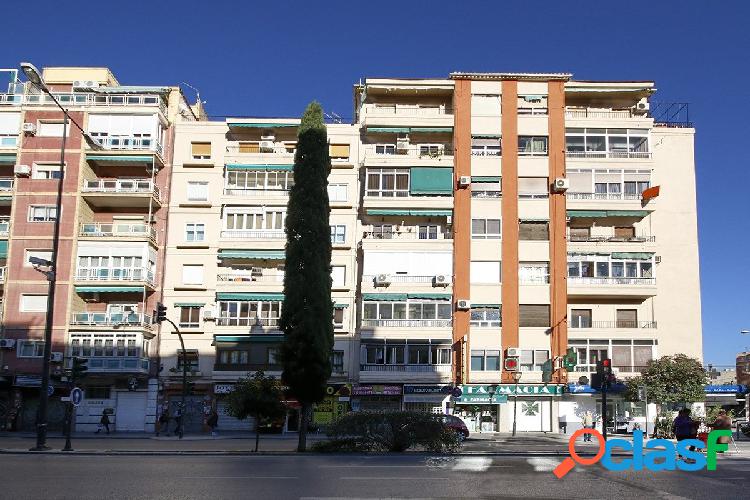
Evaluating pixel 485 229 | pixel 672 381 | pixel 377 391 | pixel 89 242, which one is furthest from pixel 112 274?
pixel 672 381

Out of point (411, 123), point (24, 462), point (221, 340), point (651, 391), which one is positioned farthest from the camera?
point (411, 123)

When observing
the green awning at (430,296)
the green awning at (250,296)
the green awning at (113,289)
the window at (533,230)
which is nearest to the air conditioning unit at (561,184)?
the window at (533,230)

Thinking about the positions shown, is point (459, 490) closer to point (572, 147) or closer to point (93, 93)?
point (572, 147)

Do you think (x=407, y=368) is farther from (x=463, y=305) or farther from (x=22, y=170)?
(x=22, y=170)

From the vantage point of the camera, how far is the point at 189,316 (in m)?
47.4

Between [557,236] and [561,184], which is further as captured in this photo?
[557,236]

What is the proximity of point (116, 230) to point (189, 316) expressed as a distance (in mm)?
6601

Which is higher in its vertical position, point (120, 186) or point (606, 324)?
point (120, 186)

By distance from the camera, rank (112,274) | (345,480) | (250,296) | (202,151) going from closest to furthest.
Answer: (345,480)
(112,274)
(250,296)
(202,151)

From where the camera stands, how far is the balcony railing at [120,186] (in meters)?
47.2

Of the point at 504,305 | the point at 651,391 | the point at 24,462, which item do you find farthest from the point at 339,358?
the point at 24,462

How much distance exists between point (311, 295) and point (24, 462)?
37.5 ft

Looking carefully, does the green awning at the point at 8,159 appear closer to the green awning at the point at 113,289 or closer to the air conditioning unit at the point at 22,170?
the air conditioning unit at the point at 22,170

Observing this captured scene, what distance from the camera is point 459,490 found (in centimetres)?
1499
